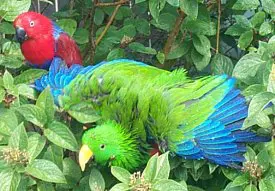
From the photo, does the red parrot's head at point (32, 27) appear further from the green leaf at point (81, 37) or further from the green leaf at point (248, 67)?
the green leaf at point (248, 67)

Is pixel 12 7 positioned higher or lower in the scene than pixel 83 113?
higher

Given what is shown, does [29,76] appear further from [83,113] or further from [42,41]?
[42,41]

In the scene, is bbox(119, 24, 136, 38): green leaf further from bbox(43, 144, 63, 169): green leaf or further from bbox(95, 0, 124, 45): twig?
bbox(43, 144, 63, 169): green leaf

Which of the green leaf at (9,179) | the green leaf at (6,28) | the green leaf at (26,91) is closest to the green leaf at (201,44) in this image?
the green leaf at (6,28)

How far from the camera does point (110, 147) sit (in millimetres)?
1315

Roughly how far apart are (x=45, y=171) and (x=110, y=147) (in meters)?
0.16

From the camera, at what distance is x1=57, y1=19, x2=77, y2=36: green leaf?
204cm

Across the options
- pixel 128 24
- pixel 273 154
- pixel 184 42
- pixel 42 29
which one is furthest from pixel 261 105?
pixel 42 29

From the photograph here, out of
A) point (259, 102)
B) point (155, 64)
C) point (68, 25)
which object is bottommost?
point (155, 64)

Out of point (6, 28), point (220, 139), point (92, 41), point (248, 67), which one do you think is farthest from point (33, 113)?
point (92, 41)

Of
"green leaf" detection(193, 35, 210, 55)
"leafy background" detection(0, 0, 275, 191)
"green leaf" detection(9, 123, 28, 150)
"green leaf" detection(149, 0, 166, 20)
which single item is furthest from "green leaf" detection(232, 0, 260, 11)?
"green leaf" detection(9, 123, 28, 150)

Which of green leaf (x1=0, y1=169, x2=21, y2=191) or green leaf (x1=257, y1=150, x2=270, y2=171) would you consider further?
green leaf (x1=257, y1=150, x2=270, y2=171)

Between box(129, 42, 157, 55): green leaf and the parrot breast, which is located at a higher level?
box(129, 42, 157, 55): green leaf

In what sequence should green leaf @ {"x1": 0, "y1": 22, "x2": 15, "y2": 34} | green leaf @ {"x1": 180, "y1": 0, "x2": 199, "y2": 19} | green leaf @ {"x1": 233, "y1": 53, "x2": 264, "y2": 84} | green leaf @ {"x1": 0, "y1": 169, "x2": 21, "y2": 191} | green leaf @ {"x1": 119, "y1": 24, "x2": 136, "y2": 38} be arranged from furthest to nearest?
green leaf @ {"x1": 119, "y1": 24, "x2": 136, "y2": 38}, green leaf @ {"x1": 0, "y1": 22, "x2": 15, "y2": 34}, green leaf @ {"x1": 180, "y1": 0, "x2": 199, "y2": 19}, green leaf @ {"x1": 233, "y1": 53, "x2": 264, "y2": 84}, green leaf @ {"x1": 0, "y1": 169, "x2": 21, "y2": 191}
